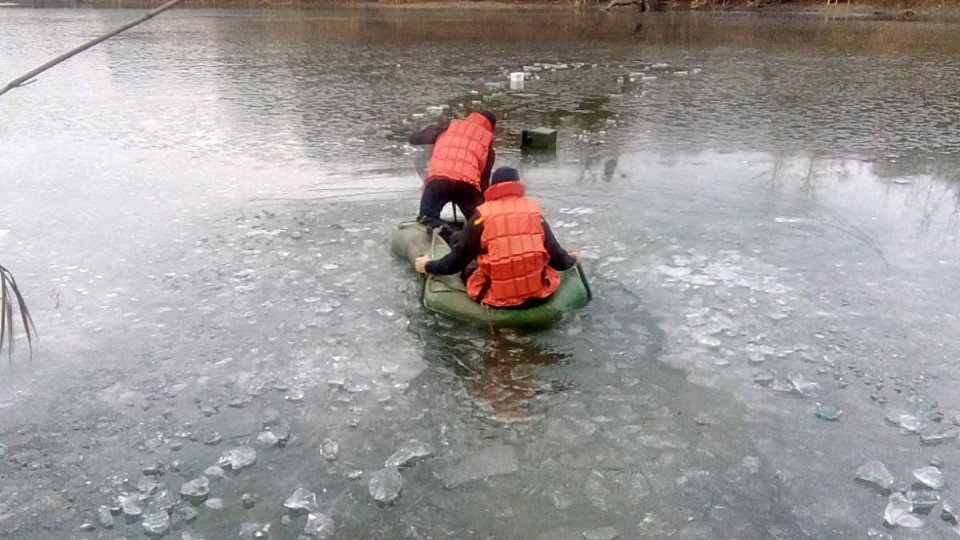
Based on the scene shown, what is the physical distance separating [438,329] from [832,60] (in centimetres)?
1652

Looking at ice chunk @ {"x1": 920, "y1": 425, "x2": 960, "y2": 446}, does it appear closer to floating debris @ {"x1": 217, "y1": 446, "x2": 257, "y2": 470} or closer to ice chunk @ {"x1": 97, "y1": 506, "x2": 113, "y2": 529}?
floating debris @ {"x1": 217, "y1": 446, "x2": 257, "y2": 470}

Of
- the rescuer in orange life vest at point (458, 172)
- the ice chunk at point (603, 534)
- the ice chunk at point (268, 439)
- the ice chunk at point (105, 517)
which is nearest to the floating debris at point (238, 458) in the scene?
the ice chunk at point (268, 439)

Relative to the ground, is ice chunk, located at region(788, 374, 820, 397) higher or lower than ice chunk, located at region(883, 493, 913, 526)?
higher

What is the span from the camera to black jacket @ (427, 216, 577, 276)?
15.6 ft

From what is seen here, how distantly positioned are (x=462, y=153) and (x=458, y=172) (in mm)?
198

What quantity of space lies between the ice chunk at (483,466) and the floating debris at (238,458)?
1028mm

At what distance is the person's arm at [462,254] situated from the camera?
475cm

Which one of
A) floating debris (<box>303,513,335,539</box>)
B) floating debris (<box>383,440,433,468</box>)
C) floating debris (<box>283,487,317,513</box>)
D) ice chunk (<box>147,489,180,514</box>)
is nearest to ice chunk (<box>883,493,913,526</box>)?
floating debris (<box>383,440,433,468</box>)

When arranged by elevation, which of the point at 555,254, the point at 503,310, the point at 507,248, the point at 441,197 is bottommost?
the point at 503,310

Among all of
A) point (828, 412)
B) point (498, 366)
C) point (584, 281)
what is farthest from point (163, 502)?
point (828, 412)

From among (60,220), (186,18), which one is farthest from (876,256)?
(186,18)

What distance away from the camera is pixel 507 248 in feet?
15.3

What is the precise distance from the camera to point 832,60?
1750cm

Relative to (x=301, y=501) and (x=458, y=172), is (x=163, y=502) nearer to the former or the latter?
(x=301, y=501)
